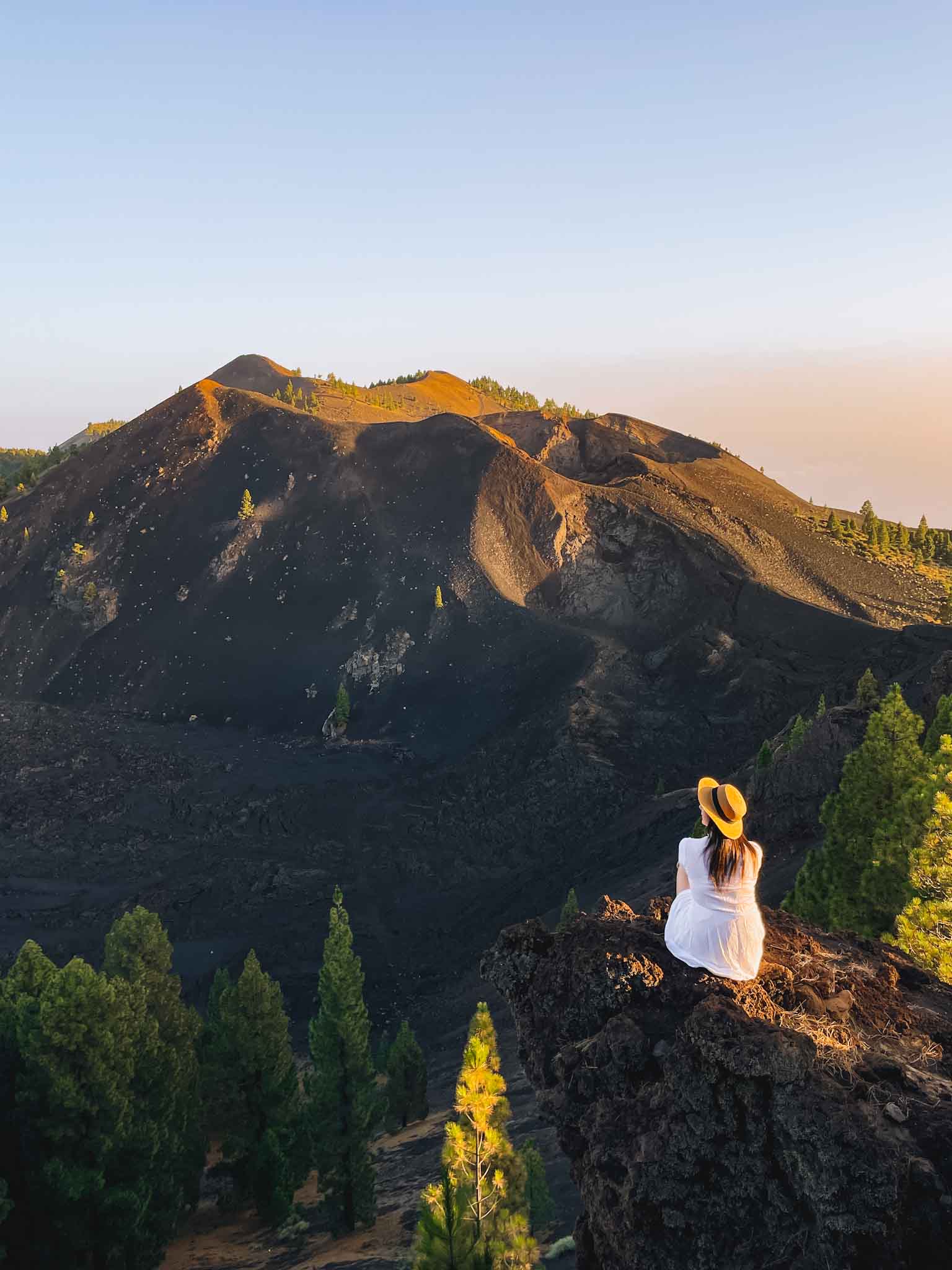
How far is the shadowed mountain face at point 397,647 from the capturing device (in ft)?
188

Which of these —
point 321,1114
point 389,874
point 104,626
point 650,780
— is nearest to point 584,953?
point 321,1114

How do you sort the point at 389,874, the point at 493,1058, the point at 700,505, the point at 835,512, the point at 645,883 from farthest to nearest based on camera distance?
the point at 835,512 → the point at 700,505 → the point at 389,874 → the point at 645,883 → the point at 493,1058

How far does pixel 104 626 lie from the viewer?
80.4 metres

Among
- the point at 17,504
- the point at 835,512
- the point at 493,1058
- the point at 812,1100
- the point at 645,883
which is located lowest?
the point at 645,883

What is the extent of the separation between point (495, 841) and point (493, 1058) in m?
42.3

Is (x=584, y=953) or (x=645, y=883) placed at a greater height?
(x=584, y=953)

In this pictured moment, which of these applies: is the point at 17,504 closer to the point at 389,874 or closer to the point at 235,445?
the point at 235,445

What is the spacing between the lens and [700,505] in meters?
90.7

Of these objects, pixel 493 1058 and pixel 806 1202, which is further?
pixel 493 1058

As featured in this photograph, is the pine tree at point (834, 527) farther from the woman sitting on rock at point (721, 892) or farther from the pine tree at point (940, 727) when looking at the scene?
the woman sitting on rock at point (721, 892)

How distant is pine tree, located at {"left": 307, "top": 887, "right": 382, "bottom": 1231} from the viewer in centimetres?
2619

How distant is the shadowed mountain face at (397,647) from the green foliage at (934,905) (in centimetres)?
3366

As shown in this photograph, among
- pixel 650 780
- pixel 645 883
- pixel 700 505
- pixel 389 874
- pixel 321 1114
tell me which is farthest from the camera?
pixel 700 505

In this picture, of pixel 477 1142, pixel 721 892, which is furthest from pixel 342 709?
pixel 721 892
